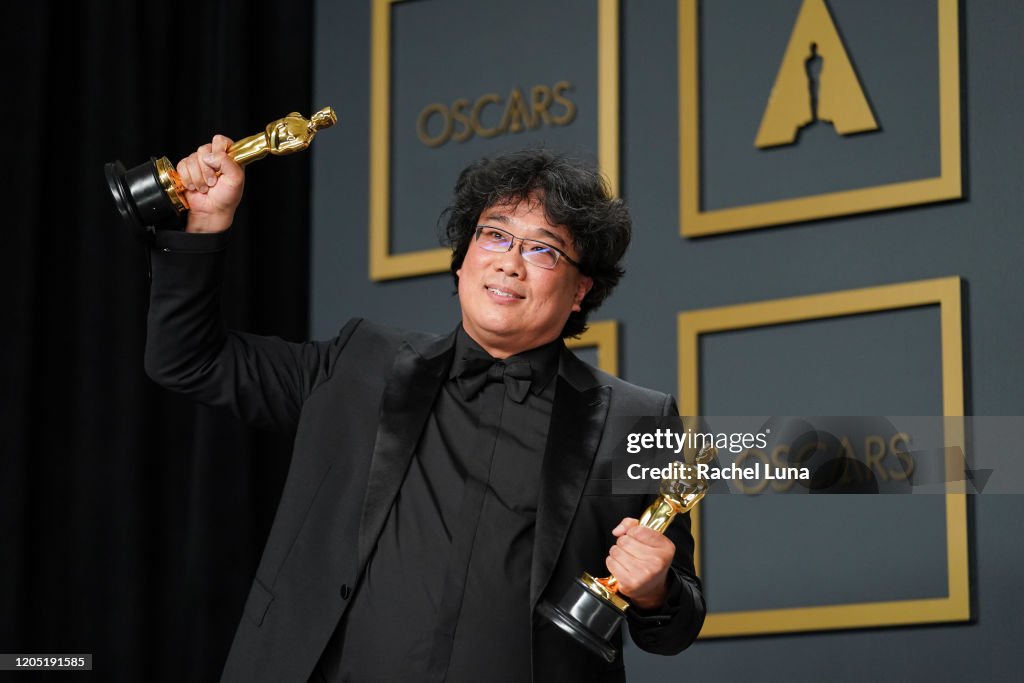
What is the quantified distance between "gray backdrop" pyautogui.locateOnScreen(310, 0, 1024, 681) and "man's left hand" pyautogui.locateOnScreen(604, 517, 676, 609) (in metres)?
1.20

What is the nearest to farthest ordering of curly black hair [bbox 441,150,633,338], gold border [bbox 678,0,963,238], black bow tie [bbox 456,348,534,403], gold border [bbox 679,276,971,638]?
black bow tie [bbox 456,348,534,403] → curly black hair [bbox 441,150,633,338] → gold border [bbox 679,276,971,638] → gold border [bbox 678,0,963,238]

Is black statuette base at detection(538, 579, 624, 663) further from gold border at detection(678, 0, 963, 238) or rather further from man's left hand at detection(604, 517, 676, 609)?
gold border at detection(678, 0, 963, 238)

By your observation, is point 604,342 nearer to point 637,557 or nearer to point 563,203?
point 563,203

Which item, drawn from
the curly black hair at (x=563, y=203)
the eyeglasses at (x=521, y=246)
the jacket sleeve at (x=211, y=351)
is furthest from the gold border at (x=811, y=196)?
the jacket sleeve at (x=211, y=351)

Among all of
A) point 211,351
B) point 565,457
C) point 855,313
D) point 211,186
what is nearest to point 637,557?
point 565,457

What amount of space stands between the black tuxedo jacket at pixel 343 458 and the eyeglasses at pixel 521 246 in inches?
Result: 7.0

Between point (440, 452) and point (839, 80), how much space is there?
1.60 m

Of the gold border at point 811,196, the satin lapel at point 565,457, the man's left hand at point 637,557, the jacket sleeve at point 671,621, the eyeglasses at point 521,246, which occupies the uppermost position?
the gold border at point 811,196

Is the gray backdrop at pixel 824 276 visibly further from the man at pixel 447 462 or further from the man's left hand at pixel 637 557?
the man's left hand at pixel 637 557

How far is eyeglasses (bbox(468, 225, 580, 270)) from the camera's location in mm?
2656

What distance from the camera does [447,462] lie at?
2502 millimetres

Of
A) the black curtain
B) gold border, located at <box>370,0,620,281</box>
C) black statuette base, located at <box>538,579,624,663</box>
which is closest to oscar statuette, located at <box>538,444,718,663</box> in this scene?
black statuette base, located at <box>538,579,624,663</box>

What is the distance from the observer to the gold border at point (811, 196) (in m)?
3.44

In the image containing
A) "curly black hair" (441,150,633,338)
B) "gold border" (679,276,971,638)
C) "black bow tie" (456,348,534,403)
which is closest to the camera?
"black bow tie" (456,348,534,403)
